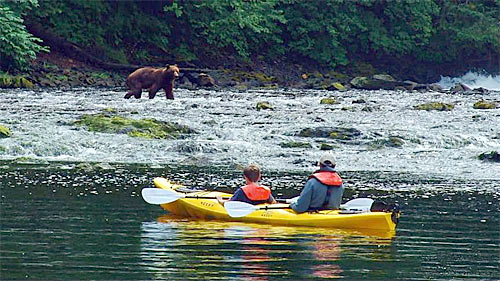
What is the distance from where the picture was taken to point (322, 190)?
983cm

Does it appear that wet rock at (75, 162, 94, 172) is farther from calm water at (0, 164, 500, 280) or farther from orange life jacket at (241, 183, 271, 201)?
orange life jacket at (241, 183, 271, 201)

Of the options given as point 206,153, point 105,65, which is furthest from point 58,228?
point 105,65

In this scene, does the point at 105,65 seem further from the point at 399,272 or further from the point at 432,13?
the point at 399,272

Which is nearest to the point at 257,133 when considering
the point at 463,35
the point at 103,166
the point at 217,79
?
the point at 103,166

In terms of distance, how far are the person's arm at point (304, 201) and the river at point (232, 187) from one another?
13.9 inches

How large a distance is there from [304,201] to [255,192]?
546 mm

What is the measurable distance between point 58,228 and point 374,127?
34.4 ft

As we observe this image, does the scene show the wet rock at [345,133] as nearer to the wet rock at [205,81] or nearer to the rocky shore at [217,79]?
the rocky shore at [217,79]

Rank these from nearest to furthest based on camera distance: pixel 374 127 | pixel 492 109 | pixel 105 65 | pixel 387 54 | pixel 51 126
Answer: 1. pixel 51 126
2. pixel 374 127
3. pixel 492 109
4. pixel 105 65
5. pixel 387 54

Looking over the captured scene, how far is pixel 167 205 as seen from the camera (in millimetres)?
10680

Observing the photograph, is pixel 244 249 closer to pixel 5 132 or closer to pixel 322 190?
pixel 322 190

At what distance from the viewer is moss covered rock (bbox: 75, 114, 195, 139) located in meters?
16.9

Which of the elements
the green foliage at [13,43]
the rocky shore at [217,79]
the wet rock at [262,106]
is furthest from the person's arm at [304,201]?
the green foliage at [13,43]

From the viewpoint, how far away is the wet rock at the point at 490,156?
15.5 meters
